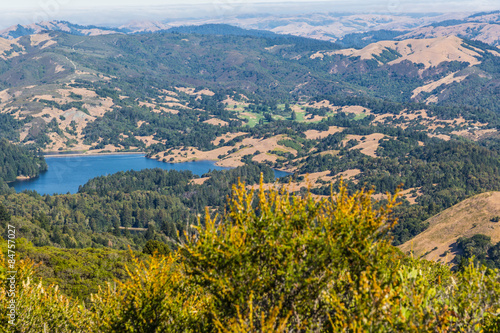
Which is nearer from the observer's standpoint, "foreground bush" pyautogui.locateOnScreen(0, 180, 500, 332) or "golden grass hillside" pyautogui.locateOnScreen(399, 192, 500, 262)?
"foreground bush" pyautogui.locateOnScreen(0, 180, 500, 332)

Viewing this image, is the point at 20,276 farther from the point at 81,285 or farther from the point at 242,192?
the point at 81,285

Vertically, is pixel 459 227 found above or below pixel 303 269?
below

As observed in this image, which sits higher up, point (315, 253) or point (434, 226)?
point (315, 253)

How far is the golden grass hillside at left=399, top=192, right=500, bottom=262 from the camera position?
415ft

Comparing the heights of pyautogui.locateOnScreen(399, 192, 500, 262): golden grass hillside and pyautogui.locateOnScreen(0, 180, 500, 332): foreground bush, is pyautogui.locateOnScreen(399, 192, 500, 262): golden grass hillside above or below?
below

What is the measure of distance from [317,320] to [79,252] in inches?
2718

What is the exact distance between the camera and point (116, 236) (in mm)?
153000

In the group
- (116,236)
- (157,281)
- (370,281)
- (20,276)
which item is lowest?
(116,236)

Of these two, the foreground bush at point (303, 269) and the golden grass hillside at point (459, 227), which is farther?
the golden grass hillside at point (459, 227)

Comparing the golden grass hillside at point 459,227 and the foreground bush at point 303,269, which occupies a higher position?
the foreground bush at point 303,269

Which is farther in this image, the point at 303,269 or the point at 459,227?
the point at 459,227

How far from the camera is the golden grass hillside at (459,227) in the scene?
415 ft

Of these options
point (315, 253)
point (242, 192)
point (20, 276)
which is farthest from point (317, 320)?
point (20, 276)

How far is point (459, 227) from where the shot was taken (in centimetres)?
13662
